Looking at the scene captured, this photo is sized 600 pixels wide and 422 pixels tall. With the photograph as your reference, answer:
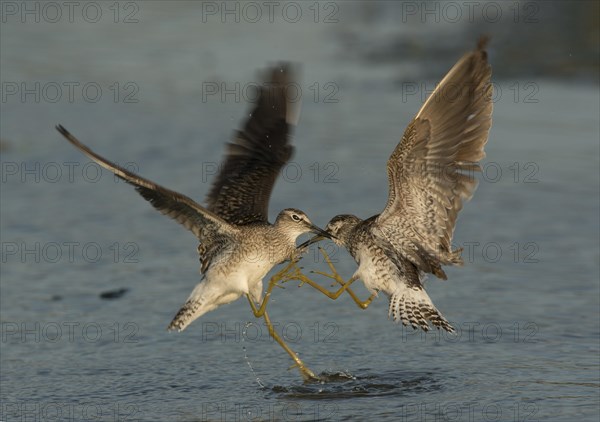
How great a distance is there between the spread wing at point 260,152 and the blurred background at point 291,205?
89 cm

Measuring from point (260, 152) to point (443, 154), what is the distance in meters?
1.86

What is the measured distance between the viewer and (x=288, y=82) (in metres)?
8.79

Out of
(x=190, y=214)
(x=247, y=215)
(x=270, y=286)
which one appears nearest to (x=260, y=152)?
(x=247, y=215)

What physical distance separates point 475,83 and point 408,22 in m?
10.5

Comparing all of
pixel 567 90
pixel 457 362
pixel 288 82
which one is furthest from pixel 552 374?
pixel 567 90

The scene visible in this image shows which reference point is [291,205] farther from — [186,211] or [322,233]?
[186,211]

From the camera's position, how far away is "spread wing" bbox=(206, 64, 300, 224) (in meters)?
8.40

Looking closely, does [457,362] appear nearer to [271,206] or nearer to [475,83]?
[475,83]

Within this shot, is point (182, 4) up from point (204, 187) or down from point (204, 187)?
up

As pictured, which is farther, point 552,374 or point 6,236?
point 6,236

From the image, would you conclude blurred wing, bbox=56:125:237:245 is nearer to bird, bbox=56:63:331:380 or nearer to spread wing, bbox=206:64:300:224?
bird, bbox=56:63:331:380

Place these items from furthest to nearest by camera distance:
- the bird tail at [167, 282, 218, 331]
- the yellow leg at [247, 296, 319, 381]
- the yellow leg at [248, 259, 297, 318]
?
1. the yellow leg at [248, 259, 297, 318]
2. the yellow leg at [247, 296, 319, 381]
3. the bird tail at [167, 282, 218, 331]

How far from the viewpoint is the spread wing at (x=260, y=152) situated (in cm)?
840

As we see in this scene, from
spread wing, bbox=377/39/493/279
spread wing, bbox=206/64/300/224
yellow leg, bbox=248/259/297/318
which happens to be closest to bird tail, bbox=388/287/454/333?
spread wing, bbox=377/39/493/279
